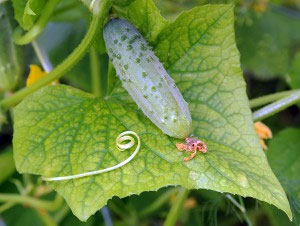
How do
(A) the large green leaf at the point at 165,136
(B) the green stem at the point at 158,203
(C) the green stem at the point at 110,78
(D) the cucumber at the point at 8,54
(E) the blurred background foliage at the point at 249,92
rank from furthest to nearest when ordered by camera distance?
1. (B) the green stem at the point at 158,203
2. (E) the blurred background foliage at the point at 249,92
3. (D) the cucumber at the point at 8,54
4. (C) the green stem at the point at 110,78
5. (A) the large green leaf at the point at 165,136

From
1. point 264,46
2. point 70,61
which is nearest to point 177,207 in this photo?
point 70,61

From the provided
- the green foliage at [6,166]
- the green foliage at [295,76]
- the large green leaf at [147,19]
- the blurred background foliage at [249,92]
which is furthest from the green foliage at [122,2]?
the green foliage at [6,166]

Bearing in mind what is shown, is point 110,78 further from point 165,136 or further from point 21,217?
point 21,217

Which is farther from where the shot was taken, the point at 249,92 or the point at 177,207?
the point at 249,92

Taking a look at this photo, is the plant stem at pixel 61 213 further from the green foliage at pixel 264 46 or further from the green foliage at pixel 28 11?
the green foliage at pixel 264 46

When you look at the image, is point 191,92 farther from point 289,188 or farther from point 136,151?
point 289,188
